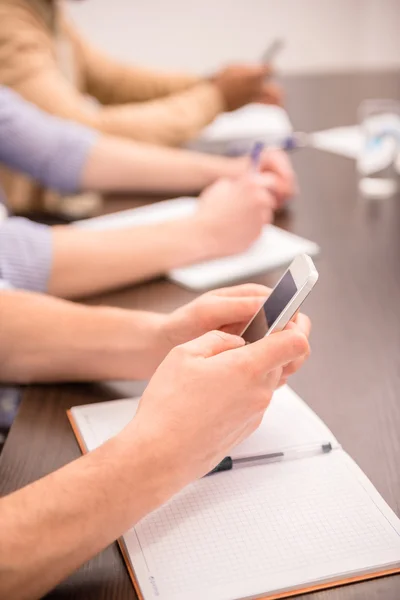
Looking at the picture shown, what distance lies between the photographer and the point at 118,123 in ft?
5.18

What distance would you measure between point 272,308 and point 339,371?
18cm

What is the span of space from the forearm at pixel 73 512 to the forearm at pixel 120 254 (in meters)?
0.44

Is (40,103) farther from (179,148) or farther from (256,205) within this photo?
(256,205)

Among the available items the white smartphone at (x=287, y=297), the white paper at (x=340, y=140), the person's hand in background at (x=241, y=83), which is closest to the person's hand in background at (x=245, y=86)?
the person's hand in background at (x=241, y=83)

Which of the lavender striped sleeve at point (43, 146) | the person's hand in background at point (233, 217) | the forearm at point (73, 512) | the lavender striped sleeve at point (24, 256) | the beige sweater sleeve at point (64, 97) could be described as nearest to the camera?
the forearm at point (73, 512)

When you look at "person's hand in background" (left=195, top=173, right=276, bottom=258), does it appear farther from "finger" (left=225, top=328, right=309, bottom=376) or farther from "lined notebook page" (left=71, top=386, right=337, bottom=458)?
A: "finger" (left=225, top=328, right=309, bottom=376)

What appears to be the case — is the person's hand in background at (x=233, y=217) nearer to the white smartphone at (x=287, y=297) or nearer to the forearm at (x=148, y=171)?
the forearm at (x=148, y=171)

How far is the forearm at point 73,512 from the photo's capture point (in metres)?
0.47

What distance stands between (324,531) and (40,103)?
122cm

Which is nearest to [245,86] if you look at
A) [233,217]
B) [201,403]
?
[233,217]

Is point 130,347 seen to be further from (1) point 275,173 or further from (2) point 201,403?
(1) point 275,173

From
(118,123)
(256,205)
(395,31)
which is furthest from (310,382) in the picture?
(395,31)

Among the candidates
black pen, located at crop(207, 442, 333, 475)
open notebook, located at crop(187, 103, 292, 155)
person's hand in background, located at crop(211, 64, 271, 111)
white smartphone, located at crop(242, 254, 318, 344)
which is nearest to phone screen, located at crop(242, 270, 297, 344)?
white smartphone, located at crop(242, 254, 318, 344)

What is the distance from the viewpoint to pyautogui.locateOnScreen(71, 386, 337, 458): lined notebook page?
2.04ft
